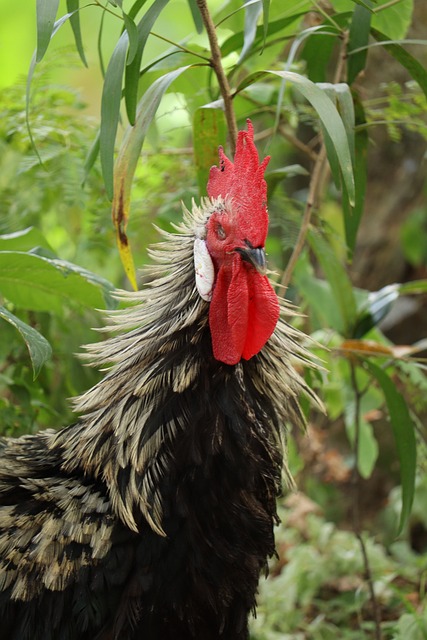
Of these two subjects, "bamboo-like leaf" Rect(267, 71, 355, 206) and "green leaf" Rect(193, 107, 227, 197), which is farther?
"green leaf" Rect(193, 107, 227, 197)

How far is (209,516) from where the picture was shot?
232 centimetres

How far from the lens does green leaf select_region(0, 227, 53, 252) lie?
280 centimetres

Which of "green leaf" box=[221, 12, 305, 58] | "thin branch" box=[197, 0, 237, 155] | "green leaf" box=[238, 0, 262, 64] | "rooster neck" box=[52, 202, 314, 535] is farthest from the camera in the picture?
"green leaf" box=[221, 12, 305, 58]

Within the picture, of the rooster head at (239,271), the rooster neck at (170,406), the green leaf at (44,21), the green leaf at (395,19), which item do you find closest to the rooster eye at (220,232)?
the rooster head at (239,271)

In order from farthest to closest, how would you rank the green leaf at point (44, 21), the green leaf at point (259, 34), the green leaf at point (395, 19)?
1. the green leaf at point (395, 19)
2. the green leaf at point (259, 34)
3. the green leaf at point (44, 21)

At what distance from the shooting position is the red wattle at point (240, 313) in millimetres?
2199

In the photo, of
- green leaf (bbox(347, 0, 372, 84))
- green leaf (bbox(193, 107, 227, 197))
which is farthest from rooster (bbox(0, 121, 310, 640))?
green leaf (bbox(347, 0, 372, 84))

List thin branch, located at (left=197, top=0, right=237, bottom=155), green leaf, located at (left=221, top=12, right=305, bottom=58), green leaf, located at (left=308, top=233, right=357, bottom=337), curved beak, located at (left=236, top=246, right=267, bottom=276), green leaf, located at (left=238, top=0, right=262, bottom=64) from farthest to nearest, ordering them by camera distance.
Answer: green leaf, located at (left=308, top=233, right=357, bottom=337) < green leaf, located at (left=221, top=12, right=305, bottom=58) < green leaf, located at (left=238, top=0, right=262, bottom=64) < thin branch, located at (left=197, top=0, right=237, bottom=155) < curved beak, located at (left=236, top=246, right=267, bottom=276)

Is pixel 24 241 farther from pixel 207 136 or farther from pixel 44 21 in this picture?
pixel 44 21

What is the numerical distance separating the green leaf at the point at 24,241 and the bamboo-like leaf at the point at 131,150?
0.40 m

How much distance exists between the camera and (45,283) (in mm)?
2701

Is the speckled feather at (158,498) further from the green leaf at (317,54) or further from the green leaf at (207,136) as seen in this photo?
the green leaf at (317,54)

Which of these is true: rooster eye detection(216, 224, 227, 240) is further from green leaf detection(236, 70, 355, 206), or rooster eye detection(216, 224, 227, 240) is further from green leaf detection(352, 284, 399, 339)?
green leaf detection(352, 284, 399, 339)

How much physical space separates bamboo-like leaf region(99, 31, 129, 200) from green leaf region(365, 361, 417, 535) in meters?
1.31
